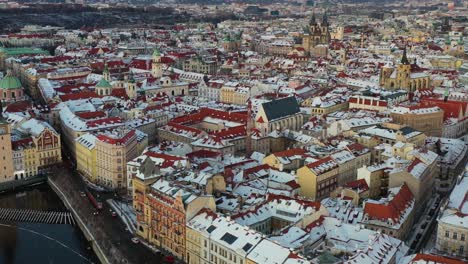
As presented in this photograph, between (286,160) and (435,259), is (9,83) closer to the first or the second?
(286,160)

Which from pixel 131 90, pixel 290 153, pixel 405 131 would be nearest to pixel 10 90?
pixel 131 90

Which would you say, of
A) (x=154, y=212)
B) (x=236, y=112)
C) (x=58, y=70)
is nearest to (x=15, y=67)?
(x=58, y=70)

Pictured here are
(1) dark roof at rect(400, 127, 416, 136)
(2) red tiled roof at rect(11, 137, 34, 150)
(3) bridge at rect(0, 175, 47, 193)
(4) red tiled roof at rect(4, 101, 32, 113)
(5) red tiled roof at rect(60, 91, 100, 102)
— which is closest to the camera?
(3) bridge at rect(0, 175, 47, 193)

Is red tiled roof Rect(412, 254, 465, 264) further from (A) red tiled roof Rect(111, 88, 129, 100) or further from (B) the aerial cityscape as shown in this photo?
(A) red tiled roof Rect(111, 88, 129, 100)

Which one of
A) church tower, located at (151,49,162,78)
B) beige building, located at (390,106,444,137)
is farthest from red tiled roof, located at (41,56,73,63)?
beige building, located at (390,106,444,137)

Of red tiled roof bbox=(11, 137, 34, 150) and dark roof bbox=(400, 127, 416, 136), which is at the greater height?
dark roof bbox=(400, 127, 416, 136)

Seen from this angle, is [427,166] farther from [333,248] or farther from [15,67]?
[15,67]
